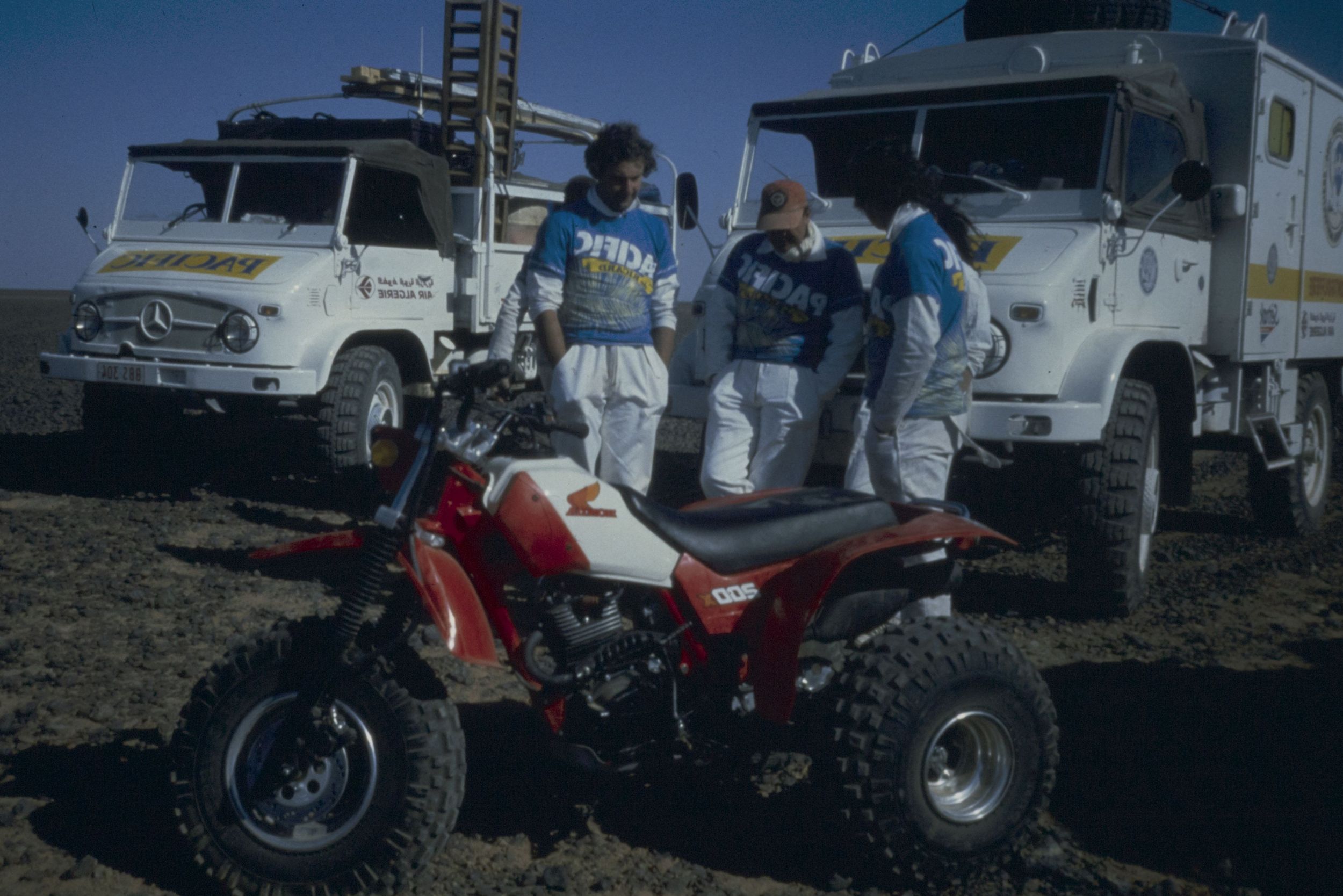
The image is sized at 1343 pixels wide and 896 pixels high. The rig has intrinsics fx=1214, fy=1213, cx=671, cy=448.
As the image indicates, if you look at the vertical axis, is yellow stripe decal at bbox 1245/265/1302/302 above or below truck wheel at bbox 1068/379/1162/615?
above

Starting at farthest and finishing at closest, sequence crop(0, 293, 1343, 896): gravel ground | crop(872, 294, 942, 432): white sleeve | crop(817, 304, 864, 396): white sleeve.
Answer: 1. crop(817, 304, 864, 396): white sleeve
2. crop(872, 294, 942, 432): white sleeve
3. crop(0, 293, 1343, 896): gravel ground

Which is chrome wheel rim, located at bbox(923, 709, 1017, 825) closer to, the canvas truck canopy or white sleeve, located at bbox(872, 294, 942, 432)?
white sleeve, located at bbox(872, 294, 942, 432)

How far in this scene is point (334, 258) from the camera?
761 centimetres

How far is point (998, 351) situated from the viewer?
4.99m

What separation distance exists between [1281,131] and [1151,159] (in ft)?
4.99

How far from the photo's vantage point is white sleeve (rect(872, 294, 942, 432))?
385 cm

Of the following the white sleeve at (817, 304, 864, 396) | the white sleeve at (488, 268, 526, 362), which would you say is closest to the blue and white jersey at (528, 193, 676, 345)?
the white sleeve at (488, 268, 526, 362)

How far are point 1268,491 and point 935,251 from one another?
4.80 meters

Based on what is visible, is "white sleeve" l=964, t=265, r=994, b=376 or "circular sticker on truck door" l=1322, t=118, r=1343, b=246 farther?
"circular sticker on truck door" l=1322, t=118, r=1343, b=246

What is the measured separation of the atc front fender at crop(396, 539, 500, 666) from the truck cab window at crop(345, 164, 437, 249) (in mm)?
5530

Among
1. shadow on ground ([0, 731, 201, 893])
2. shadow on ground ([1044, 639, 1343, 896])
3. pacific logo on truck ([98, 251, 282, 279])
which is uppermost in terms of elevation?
pacific logo on truck ([98, 251, 282, 279])

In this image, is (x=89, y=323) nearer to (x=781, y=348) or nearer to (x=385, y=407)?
(x=385, y=407)

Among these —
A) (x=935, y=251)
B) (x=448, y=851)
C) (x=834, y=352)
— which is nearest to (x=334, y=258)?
(x=834, y=352)

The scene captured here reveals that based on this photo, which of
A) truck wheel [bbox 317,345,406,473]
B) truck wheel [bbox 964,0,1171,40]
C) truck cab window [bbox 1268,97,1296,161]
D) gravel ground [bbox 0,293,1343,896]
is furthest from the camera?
truck wheel [bbox 317,345,406,473]
